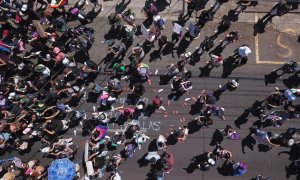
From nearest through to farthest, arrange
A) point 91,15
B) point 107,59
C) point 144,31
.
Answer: point 144,31 < point 107,59 < point 91,15

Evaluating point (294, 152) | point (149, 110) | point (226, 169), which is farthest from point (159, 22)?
point (294, 152)

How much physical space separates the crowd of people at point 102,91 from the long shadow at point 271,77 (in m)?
0.05

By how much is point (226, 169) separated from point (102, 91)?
7806 millimetres

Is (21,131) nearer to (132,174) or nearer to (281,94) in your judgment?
(132,174)

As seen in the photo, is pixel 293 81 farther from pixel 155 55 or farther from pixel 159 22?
pixel 159 22

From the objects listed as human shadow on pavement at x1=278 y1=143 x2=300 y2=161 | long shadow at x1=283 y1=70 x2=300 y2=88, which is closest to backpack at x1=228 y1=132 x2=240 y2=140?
human shadow on pavement at x1=278 y1=143 x2=300 y2=161

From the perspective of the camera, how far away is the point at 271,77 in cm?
2197

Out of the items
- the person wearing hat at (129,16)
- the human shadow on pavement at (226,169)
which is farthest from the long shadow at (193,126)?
the person wearing hat at (129,16)

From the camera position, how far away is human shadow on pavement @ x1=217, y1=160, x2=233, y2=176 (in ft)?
69.5

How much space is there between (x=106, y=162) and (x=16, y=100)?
5791 millimetres

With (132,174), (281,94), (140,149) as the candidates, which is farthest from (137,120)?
(281,94)

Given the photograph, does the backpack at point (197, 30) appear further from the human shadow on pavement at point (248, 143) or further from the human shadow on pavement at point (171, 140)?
the human shadow on pavement at point (248, 143)

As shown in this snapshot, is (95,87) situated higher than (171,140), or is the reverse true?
(95,87)

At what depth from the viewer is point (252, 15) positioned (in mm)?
22875
